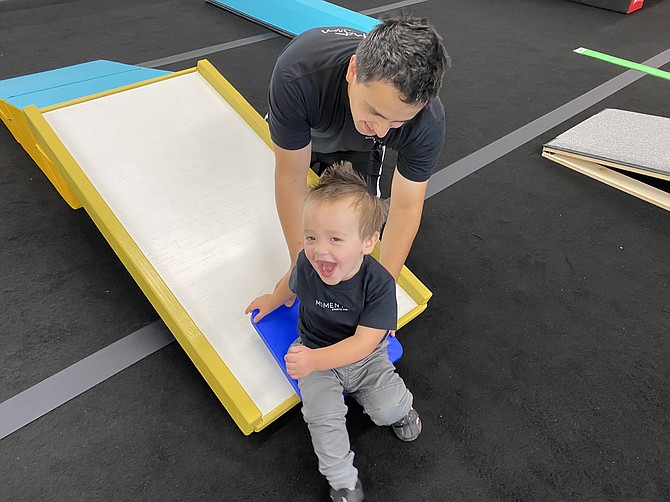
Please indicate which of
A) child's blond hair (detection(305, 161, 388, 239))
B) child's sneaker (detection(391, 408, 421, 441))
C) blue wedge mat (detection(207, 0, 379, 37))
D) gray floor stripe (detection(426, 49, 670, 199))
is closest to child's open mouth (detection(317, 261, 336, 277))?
child's blond hair (detection(305, 161, 388, 239))

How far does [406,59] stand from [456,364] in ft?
3.69

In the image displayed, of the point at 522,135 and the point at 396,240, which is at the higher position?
the point at 396,240

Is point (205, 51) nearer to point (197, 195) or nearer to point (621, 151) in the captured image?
point (197, 195)

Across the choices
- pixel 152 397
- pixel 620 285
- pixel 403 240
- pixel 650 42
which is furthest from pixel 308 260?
pixel 650 42

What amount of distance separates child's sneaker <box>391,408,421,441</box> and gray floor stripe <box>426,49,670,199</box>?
1279 mm

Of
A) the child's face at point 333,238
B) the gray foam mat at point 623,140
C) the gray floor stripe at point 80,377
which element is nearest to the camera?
the child's face at point 333,238

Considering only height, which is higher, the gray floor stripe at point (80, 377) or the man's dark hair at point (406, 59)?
the man's dark hair at point (406, 59)

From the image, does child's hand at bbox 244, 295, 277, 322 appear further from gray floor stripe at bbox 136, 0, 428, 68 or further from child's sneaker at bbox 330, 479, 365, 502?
gray floor stripe at bbox 136, 0, 428, 68

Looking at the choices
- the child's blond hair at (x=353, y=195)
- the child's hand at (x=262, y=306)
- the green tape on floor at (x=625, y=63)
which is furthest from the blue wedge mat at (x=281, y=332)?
the green tape on floor at (x=625, y=63)

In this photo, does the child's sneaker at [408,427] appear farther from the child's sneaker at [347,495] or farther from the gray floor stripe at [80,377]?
the gray floor stripe at [80,377]

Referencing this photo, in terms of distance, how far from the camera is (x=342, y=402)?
55.6 inches

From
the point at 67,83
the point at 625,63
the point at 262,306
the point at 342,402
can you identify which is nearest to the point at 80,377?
the point at 262,306

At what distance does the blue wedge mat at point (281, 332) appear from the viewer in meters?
1.55

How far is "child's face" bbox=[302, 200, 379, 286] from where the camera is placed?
→ 117 cm
